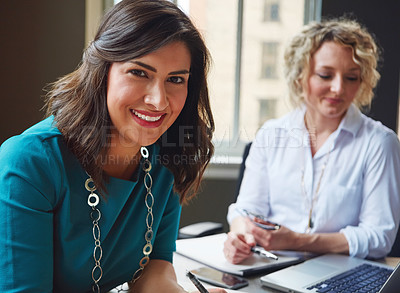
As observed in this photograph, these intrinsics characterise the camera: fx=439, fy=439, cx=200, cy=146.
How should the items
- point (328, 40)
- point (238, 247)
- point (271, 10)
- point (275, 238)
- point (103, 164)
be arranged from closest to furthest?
point (103, 164) → point (238, 247) → point (275, 238) → point (328, 40) → point (271, 10)

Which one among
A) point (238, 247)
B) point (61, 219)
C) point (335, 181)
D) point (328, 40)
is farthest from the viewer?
point (328, 40)

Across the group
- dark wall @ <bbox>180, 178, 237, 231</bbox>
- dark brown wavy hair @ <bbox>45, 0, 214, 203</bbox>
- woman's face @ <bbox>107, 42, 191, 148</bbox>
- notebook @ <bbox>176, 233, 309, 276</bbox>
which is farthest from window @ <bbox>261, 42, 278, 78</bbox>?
woman's face @ <bbox>107, 42, 191, 148</bbox>

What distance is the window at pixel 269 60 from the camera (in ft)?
12.1

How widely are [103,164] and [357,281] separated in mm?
878

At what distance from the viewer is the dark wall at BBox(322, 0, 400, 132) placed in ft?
10.6

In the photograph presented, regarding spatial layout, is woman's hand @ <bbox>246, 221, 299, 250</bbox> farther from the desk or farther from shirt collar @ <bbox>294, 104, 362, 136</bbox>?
shirt collar @ <bbox>294, 104, 362, 136</bbox>

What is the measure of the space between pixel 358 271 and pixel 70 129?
3.48ft

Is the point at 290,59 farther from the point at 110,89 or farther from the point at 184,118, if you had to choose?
the point at 110,89

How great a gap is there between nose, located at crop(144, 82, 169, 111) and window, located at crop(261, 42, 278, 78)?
2.69m

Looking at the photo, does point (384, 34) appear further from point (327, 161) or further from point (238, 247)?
point (238, 247)

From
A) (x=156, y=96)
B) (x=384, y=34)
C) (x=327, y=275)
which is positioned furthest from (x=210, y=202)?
(x=156, y=96)

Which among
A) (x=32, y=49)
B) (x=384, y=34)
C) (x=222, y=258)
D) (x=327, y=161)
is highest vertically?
(x=384, y=34)

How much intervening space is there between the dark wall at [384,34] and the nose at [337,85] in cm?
144

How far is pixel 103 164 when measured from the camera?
1.24 meters
